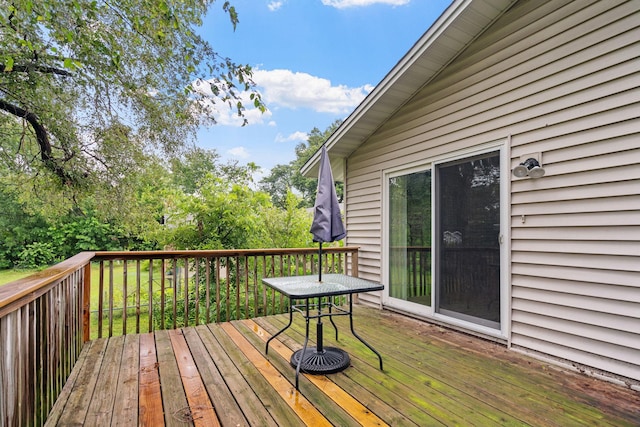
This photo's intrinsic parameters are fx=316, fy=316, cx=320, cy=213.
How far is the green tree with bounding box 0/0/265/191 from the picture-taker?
13.9 ft

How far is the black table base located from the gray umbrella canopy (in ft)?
3.05

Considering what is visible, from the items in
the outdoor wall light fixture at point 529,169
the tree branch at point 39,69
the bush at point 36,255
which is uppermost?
the tree branch at point 39,69

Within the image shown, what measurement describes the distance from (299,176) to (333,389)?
83.2 ft

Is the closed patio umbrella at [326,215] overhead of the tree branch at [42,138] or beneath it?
beneath

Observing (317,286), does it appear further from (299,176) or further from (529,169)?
(299,176)

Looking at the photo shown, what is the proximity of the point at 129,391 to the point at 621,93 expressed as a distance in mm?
4229

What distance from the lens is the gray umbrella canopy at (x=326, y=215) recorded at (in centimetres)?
266

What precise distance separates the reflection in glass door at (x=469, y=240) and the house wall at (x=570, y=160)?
203 millimetres

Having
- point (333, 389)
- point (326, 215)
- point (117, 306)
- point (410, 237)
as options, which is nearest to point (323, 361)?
point (333, 389)

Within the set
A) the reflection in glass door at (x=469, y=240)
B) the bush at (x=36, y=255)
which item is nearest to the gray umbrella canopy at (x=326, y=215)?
the reflection in glass door at (x=469, y=240)

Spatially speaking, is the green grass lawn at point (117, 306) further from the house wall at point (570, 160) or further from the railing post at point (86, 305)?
the house wall at point (570, 160)

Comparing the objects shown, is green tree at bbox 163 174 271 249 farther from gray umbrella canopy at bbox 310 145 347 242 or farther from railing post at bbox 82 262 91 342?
gray umbrella canopy at bbox 310 145 347 242

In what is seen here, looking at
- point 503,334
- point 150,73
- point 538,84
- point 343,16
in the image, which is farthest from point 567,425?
point 343,16

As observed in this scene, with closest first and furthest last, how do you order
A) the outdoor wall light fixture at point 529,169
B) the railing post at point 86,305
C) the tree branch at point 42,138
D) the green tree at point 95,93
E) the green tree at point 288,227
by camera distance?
the outdoor wall light fixture at point 529,169
the railing post at point 86,305
the green tree at point 95,93
the tree branch at point 42,138
the green tree at point 288,227
